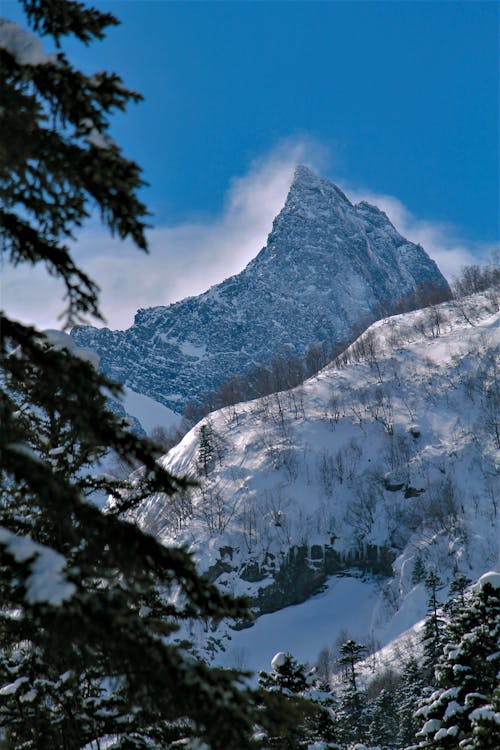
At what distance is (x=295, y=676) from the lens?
1509cm

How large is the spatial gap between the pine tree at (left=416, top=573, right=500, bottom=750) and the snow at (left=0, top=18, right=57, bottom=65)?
1486cm

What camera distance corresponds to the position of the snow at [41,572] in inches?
131

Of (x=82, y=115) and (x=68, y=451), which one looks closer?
(x=82, y=115)

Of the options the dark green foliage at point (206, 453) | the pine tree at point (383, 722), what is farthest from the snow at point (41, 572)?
the dark green foliage at point (206, 453)

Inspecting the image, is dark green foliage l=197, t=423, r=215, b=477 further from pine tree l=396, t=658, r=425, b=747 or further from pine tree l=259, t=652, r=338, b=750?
pine tree l=259, t=652, r=338, b=750

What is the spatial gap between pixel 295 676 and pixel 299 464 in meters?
81.4

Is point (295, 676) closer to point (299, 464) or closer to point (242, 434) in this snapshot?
point (299, 464)

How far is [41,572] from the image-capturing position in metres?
3.46

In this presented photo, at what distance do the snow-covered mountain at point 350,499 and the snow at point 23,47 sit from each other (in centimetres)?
6918

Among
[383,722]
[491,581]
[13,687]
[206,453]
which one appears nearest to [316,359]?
[206,453]

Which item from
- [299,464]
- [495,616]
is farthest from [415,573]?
[495,616]

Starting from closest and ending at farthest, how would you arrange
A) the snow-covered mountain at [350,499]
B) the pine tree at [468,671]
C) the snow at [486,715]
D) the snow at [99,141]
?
the snow at [99,141] → the snow at [486,715] → the pine tree at [468,671] → the snow-covered mountain at [350,499]

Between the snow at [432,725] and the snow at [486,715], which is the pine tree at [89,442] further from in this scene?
the snow at [432,725]

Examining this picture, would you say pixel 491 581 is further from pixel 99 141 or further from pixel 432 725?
pixel 99 141
